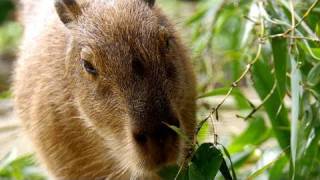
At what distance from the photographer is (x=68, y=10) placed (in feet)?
10.00

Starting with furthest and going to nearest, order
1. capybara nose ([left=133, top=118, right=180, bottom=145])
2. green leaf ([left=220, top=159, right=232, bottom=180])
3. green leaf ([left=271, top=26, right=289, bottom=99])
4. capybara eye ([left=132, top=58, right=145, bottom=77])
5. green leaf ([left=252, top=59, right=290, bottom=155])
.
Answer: green leaf ([left=252, top=59, right=290, bottom=155])
green leaf ([left=271, top=26, right=289, bottom=99])
green leaf ([left=220, top=159, right=232, bottom=180])
capybara eye ([left=132, top=58, right=145, bottom=77])
capybara nose ([left=133, top=118, right=180, bottom=145])

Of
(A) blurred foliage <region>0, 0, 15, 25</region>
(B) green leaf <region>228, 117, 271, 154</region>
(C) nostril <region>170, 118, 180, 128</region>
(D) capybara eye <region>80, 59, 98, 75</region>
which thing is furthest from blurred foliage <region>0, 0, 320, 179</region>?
(A) blurred foliage <region>0, 0, 15, 25</region>

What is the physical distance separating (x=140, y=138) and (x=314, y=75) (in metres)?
0.86

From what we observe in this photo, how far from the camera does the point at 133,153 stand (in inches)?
106

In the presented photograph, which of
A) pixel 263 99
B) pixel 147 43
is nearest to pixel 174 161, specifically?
pixel 147 43

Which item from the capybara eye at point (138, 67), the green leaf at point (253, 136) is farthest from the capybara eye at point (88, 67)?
the green leaf at point (253, 136)

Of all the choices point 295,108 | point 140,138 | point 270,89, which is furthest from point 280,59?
point 140,138

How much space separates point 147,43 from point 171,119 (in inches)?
11.6

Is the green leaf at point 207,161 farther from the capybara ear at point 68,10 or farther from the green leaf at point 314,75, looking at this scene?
the capybara ear at point 68,10

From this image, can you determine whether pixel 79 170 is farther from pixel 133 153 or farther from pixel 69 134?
pixel 133 153

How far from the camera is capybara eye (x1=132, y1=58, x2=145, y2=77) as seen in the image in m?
2.62

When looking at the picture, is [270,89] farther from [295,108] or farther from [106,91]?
[106,91]

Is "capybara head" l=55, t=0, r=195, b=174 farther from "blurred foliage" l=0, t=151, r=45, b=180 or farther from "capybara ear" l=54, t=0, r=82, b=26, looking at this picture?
"blurred foliage" l=0, t=151, r=45, b=180

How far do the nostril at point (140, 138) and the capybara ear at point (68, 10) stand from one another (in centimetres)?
67
